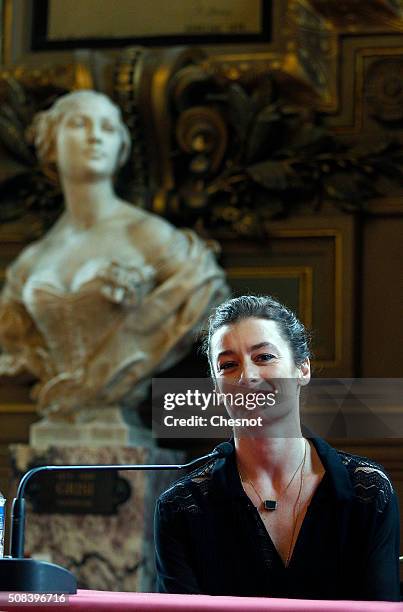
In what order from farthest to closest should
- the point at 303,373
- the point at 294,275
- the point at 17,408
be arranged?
the point at 17,408
the point at 294,275
the point at 303,373

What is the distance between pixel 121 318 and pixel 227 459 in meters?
1.86

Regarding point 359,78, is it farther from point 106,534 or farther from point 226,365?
point 226,365

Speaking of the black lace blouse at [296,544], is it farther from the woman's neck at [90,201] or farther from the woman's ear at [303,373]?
the woman's neck at [90,201]

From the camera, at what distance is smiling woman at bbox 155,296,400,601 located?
2.08 meters

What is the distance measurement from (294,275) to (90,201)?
0.74 meters

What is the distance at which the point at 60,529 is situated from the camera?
401 centimetres

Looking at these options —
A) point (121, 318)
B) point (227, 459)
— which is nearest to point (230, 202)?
point (121, 318)

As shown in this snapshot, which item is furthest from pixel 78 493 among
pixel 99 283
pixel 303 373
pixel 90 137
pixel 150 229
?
pixel 303 373

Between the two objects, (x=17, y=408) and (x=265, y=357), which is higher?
(x=265, y=357)

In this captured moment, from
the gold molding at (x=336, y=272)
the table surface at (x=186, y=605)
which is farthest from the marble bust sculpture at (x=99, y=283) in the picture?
the table surface at (x=186, y=605)

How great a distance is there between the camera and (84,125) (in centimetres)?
418

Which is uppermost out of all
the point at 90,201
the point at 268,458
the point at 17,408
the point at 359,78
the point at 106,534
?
the point at 359,78

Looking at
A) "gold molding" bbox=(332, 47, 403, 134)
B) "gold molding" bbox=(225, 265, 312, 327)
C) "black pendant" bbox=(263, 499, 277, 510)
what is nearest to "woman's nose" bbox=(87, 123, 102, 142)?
"gold molding" bbox=(225, 265, 312, 327)

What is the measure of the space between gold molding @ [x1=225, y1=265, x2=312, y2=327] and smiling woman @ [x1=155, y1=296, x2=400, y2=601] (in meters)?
1.93
